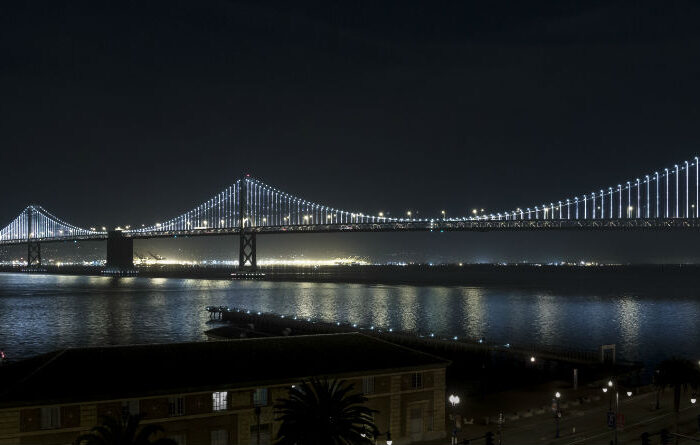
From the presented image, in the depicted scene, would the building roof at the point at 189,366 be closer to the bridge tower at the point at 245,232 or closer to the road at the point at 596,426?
the road at the point at 596,426

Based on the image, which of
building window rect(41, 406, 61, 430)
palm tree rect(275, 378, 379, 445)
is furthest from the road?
building window rect(41, 406, 61, 430)

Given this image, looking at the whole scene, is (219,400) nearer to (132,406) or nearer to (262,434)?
(262,434)

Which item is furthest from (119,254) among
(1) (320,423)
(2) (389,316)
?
(1) (320,423)

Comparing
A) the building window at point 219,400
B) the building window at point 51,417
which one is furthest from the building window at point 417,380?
the building window at point 51,417

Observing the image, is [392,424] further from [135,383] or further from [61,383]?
[61,383]

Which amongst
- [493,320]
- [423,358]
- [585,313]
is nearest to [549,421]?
[423,358]

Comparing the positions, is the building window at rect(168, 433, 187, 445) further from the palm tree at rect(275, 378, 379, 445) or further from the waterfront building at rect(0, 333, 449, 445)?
the palm tree at rect(275, 378, 379, 445)
